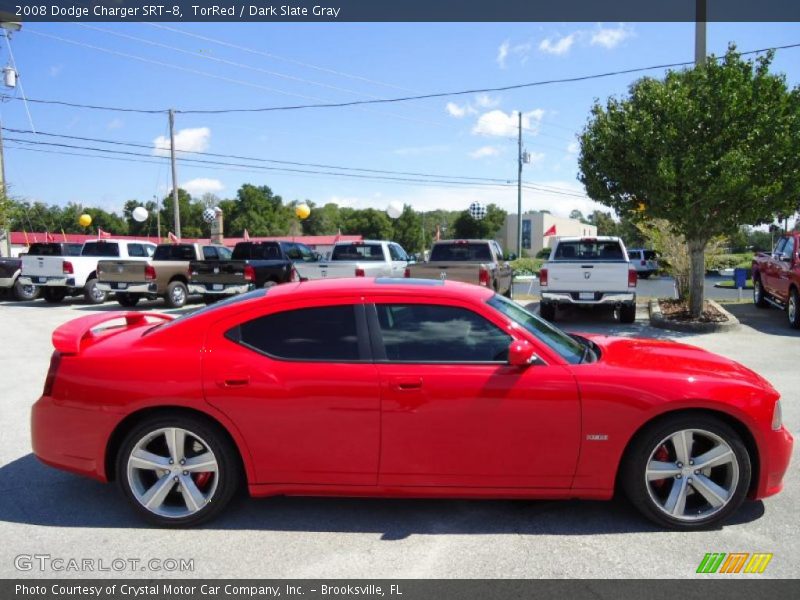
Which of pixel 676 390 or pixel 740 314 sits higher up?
pixel 676 390

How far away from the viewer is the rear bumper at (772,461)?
3.61 metres

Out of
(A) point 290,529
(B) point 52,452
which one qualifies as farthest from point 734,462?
(B) point 52,452

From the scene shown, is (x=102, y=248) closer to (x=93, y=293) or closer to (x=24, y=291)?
(x=93, y=293)

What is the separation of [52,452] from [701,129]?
1157 cm

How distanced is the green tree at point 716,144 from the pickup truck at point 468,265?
358cm

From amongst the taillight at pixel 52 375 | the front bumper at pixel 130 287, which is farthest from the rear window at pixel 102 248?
the taillight at pixel 52 375

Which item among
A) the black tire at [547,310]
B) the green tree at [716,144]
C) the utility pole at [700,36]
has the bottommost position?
the black tire at [547,310]

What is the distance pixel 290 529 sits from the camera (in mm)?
3678

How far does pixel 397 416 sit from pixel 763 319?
12910 millimetres

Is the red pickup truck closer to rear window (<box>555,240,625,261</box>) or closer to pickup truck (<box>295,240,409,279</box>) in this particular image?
rear window (<box>555,240,625,261</box>)

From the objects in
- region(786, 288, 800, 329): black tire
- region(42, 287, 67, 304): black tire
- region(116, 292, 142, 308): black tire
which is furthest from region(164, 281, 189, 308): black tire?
region(786, 288, 800, 329): black tire

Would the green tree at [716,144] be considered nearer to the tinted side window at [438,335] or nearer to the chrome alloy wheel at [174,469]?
the tinted side window at [438,335]

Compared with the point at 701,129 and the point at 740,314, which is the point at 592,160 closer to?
the point at 701,129

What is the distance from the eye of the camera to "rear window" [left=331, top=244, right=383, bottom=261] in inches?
634
